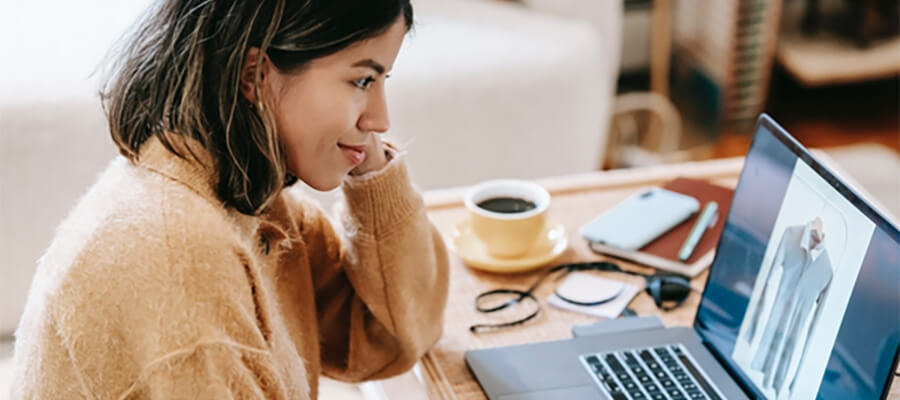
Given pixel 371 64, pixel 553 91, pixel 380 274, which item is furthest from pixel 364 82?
pixel 553 91

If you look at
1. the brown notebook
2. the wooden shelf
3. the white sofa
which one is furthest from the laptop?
the wooden shelf

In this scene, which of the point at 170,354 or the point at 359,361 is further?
the point at 359,361

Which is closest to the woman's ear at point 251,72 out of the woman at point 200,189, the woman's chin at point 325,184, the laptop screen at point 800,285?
the woman at point 200,189

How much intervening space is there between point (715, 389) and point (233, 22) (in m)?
0.51

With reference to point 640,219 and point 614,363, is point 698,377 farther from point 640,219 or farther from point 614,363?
point 640,219

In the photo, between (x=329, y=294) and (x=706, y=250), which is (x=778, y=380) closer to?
(x=706, y=250)

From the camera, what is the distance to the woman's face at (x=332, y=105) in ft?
2.68

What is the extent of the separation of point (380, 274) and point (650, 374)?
282mm

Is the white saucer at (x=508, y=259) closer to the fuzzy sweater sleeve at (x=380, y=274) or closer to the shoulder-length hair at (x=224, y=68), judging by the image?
the fuzzy sweater sleeve at (x=380, y=274)

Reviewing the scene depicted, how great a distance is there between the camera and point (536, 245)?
3.84ft

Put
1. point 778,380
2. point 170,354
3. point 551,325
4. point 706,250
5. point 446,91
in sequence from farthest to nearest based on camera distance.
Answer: point 446,91, point 706,250, point 551,325, point 778,380, point 170,354

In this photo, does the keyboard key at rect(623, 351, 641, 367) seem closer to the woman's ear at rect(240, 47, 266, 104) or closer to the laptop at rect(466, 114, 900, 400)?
the laptop at rect(466, 114, 900, 400)

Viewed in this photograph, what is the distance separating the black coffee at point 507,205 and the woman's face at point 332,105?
0.92 feet

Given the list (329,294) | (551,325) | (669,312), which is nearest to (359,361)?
(329,294)
